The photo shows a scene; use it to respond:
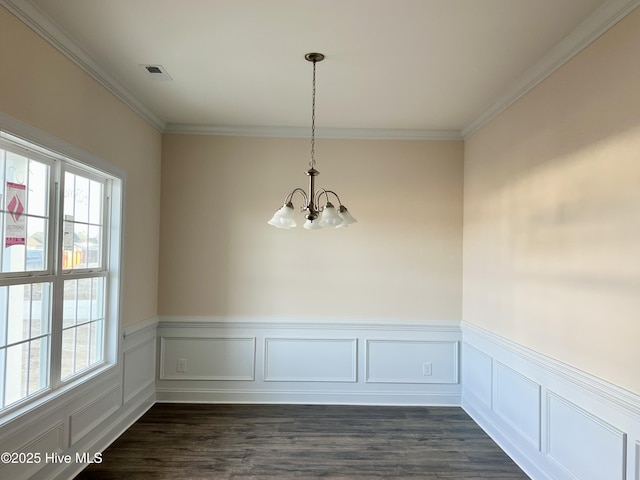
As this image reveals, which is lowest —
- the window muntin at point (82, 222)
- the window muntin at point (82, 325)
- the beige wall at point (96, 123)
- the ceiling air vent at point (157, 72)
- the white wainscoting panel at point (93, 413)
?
the white wainscoting panel at point (93, 413)

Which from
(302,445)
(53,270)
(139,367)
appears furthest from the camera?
(139,367)

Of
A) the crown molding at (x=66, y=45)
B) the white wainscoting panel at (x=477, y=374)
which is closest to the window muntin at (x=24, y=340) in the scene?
the crown molding at (x=66, y=45)

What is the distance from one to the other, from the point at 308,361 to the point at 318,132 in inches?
93.5

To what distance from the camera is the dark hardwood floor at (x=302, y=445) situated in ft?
9.32

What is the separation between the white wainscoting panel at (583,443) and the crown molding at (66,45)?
3738 mm

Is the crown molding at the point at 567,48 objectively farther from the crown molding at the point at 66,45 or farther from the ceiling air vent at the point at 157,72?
the crown molding at the point at 66,45

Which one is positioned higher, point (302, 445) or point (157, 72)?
point (157, 72)

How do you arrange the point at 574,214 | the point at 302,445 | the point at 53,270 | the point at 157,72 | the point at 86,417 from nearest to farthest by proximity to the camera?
the point at 574,214, the point at 53,270, the point at 86,417, the point at 157,72, the point at 302,445

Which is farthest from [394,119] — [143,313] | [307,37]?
[143,313]

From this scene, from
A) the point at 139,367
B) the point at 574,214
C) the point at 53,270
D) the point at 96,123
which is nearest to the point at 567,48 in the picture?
the point at 574,214

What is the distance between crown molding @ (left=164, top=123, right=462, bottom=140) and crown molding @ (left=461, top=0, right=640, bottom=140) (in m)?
0.74

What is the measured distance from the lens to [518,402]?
302cm

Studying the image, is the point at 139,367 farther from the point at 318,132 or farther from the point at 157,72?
the point at 318,132

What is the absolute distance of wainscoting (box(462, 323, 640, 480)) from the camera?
2.03m
